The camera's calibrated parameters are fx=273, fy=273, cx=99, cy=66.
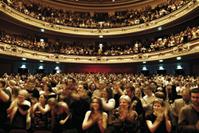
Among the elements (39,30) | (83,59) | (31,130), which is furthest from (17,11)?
(31,130)

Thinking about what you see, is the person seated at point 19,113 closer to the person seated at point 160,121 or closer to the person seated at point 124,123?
the person seated at point 124,123

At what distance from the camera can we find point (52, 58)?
89.7ft

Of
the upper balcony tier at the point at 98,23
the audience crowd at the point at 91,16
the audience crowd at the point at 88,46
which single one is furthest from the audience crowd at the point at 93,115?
the audience crowd at the point at 91,16

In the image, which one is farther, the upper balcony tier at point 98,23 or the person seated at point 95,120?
the upper balcony tier at point 98,23

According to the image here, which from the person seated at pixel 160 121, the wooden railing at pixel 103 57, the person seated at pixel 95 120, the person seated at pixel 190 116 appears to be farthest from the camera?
the wooden railing at pixel 103 57

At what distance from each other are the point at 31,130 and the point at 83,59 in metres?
24.3

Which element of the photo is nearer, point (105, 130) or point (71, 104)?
point (105, 130)

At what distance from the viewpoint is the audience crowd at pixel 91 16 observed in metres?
27.4

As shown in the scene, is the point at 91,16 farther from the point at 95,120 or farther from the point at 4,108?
the point at 95,120

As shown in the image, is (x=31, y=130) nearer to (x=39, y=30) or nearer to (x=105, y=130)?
(x=105, y=130)

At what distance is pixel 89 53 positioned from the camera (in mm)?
29859

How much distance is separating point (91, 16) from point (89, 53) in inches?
248

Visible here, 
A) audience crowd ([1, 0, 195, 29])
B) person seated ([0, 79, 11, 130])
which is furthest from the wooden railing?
person seated ([0, 79, 11, 130])

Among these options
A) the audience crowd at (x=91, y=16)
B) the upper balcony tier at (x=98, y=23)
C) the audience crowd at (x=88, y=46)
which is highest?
the audience crowd at (x=91, y=16)
